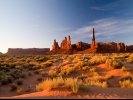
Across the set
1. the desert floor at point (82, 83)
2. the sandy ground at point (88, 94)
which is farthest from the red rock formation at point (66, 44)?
the sandy ground at point (88, 94)

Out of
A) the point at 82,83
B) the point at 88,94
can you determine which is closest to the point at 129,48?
the point at 82,83

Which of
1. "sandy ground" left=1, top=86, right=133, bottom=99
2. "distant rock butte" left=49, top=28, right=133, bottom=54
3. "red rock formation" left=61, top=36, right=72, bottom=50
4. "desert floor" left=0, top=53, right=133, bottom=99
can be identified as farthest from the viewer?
"red rock formation" left=61, top=36, right=72, bottom=50

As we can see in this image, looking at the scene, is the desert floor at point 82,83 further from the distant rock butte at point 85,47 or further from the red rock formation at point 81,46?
the red rock formation at point 81,46

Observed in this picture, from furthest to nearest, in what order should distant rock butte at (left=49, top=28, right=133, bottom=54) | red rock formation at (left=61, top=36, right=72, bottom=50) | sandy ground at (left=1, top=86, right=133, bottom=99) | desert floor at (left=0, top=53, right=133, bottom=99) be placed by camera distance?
red rock formation at (left=61, top=36, right=72, bottom=50), distant rock butte at (left=49, top=28, right=133, bottom=54), desert floor at (left=0, top=53, right=133, bottom=99), sandy ground at (left=1, top=86, right=133, bottom=99)

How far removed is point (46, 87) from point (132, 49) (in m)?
93.3

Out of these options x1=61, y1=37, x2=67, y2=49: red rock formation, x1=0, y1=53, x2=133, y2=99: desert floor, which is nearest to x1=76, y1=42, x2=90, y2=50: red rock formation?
x1=61, y1=37, x2=67, y2=49: red rock formation

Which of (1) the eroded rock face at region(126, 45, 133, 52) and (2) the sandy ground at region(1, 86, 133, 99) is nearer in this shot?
(2) the sandy ground at region(1, 86, 133, 99)

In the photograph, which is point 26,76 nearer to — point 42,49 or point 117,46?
point 117,46

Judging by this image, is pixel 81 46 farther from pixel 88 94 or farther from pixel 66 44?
pixel 88 94

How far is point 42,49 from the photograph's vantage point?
125 metres

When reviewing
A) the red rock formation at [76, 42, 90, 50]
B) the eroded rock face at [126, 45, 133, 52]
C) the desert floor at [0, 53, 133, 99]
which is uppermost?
the red rock formation at [76, 42, 90, 50]

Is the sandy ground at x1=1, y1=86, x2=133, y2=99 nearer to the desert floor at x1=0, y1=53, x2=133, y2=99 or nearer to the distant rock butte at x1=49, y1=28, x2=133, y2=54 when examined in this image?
the desert floor at x1=0, y1=53, x2=133, y2=99

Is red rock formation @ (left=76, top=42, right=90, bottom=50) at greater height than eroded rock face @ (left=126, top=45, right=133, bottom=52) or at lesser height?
greater

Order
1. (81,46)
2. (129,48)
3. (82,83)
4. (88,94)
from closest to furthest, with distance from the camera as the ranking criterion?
1. (88,94)
2. (82,83)
3. (81,46)
4. (129,48)
